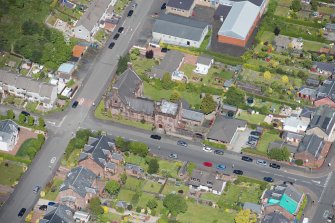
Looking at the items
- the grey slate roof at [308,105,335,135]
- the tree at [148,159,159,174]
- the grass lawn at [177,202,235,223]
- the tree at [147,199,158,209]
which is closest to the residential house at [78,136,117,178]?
the tree at [148,159,159,174]

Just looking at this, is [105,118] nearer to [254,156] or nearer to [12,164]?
[12,164]

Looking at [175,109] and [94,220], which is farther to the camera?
[175,109]

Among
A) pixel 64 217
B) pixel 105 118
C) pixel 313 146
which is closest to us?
pixel 64 217

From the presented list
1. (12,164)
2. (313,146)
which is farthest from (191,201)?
(12,164)

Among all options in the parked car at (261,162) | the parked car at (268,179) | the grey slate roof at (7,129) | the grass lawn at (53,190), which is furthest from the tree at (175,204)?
the grey slate roof at (7,129)

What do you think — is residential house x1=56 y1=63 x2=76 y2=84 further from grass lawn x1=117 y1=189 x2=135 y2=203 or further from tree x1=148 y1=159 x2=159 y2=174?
grass lawn x1=117 y1=189 x2=135 y2=203

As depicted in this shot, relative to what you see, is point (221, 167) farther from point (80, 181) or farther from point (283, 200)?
point (80, 181)
